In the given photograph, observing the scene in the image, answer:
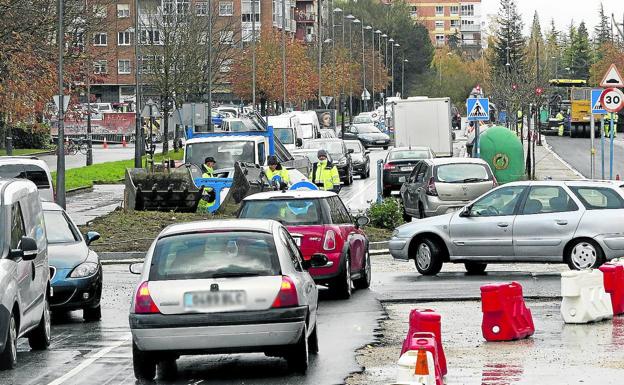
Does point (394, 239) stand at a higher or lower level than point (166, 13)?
lower

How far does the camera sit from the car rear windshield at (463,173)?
106 feet

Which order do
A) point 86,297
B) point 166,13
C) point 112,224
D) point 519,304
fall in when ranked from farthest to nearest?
point 166,13, point 112,224, point 86,297, point 519,304

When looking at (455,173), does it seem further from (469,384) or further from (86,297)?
(469,384)

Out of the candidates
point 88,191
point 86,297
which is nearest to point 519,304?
point 86,297

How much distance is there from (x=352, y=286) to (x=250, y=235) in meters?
7.91

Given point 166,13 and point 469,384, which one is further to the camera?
point 166,13

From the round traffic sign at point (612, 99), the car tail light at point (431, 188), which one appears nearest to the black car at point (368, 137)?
the round traffic sign at point (612, 99)

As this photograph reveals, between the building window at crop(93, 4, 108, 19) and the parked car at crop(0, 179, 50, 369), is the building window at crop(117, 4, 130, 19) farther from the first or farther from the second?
the parked car at crop(0, 179, 50, 369)

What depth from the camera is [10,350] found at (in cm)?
1316

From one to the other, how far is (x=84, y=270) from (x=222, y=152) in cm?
1870

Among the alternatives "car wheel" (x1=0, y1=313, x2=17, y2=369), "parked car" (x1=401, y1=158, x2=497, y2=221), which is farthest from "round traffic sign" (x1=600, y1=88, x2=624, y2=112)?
"car wheel" (x1=0, y1=313, x2=17, y2=369)

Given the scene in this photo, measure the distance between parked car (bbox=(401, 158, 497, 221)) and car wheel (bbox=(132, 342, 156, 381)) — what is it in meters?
20.0

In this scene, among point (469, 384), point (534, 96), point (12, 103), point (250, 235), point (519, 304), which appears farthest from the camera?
point (534, 96)

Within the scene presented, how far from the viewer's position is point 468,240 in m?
22.0
